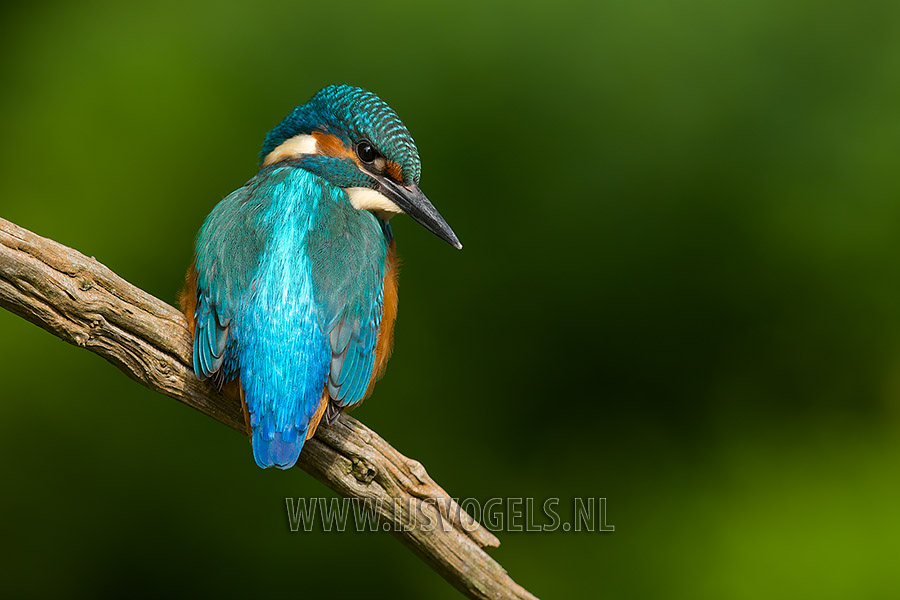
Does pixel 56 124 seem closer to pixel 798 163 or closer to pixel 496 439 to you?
pixel 496 439

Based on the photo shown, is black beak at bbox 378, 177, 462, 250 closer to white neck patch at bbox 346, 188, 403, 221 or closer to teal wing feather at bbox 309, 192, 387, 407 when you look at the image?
white neck patch at bbox 346, 188, 403, 221

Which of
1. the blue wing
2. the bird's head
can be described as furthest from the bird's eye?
the blue wing

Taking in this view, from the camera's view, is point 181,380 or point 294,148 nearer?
point 181,380

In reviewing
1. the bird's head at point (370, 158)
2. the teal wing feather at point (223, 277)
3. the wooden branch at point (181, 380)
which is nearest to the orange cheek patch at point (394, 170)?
the bird's head at point (370, 158)

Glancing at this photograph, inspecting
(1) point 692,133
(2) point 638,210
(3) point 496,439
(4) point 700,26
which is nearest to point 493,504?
(3) point 496,439

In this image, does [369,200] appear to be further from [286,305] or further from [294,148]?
[286,305]

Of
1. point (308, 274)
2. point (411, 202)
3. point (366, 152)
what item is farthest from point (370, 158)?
point (308, 274)

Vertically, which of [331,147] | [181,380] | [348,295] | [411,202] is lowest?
[181,380]

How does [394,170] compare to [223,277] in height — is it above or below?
above
